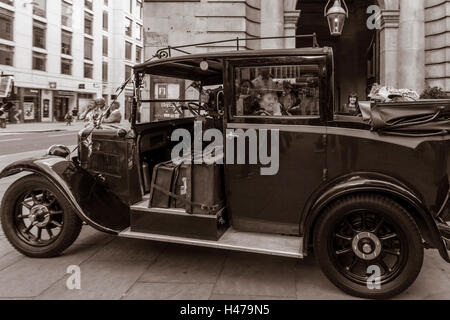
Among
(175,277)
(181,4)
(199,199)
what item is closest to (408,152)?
(199,199)

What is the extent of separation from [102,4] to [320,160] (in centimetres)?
4776

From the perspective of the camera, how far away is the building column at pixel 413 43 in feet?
35.7

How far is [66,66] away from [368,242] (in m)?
41.4

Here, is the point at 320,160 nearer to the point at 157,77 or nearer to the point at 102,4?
the point at 157,77

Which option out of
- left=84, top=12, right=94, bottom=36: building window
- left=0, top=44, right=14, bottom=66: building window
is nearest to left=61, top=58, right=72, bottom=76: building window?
left=84, top=12, right=94, bottom=36: building window

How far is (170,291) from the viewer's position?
349 centimetres

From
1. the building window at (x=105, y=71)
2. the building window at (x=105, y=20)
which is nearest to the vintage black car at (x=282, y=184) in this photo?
the building window at (x=105, y=71)

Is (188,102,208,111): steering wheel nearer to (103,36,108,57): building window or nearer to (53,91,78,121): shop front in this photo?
(53,91,78,121): shop front

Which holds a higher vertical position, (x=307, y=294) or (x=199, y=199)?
(x=199, y=199)

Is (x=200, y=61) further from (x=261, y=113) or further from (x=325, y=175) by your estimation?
(x=325, y=175)

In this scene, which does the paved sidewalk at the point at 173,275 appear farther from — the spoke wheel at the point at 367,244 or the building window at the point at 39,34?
the building window at the point at 39,34

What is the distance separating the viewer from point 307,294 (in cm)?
343

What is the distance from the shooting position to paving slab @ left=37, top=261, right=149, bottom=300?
3.40 meters

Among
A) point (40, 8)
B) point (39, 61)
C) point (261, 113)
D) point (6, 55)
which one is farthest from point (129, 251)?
point (40, 8)
